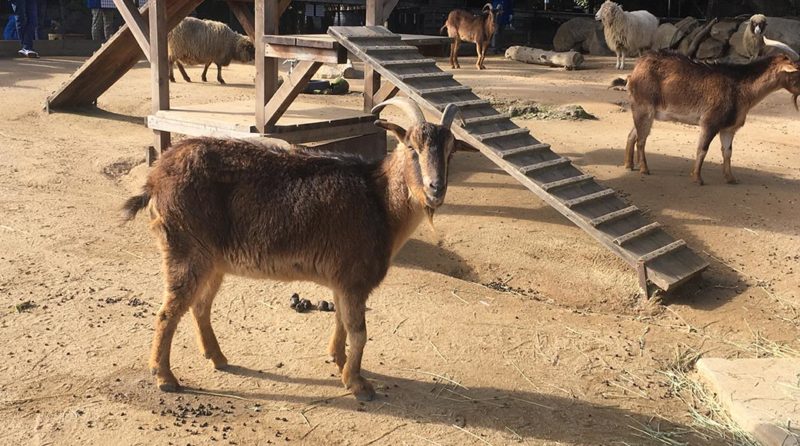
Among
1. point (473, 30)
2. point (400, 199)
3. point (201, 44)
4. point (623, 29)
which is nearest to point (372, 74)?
point (400, 199)

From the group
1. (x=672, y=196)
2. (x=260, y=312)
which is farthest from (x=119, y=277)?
(x=672, y=196)

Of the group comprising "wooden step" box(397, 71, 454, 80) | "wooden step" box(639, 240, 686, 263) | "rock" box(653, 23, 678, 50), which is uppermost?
"rock" box(653, 23, 678, 50)

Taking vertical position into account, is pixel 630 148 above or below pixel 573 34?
below

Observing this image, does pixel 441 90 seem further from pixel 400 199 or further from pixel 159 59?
pixel 159 59

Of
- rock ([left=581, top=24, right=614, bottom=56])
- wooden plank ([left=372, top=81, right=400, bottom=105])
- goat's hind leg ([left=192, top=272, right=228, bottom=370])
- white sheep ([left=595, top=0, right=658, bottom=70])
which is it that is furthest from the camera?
rock ([left=581, top=24, right=614, bottom=56])

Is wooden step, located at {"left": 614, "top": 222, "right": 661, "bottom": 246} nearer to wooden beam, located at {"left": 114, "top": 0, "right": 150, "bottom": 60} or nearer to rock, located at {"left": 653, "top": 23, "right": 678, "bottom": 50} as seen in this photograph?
wooden beam, located at {"left": 114, "top": 0, "right": 150, "bottom": 60}

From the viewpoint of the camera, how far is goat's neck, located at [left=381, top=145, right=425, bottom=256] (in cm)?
452

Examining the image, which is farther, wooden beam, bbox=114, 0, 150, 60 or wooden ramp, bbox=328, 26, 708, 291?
wooden beam, bbox=114, 0, 150, 60

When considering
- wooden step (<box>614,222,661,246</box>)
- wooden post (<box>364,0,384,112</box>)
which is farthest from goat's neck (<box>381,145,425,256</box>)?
wooden post (<box>364,0,384,112</box>)

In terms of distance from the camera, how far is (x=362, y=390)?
4555 mm

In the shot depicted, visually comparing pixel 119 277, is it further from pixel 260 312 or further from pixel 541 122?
pixel 541 122

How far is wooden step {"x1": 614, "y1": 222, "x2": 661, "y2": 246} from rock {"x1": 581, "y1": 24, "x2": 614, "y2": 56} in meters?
17.2

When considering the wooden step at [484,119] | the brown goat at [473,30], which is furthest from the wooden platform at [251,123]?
the brown goat at [473,30]

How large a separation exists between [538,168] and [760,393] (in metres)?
3.19
